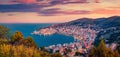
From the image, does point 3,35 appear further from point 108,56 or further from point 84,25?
point 84,25

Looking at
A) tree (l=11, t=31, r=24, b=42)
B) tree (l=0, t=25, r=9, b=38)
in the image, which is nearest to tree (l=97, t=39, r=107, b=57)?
tree (l=11, t=31, r=24, b=42)

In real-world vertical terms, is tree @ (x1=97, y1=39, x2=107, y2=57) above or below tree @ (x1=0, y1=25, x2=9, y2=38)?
above

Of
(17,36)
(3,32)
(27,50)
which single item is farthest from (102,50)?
(3,32)

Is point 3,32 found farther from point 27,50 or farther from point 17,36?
point 27,50

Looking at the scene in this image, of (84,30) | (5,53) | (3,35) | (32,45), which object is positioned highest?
(5,53)

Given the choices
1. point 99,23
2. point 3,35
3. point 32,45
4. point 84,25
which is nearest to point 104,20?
point 99,23

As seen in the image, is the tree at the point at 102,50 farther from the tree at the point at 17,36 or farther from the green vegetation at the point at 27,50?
the tree at the point at 17,36

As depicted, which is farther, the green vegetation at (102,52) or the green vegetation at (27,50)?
the green vegetation at (102,52)

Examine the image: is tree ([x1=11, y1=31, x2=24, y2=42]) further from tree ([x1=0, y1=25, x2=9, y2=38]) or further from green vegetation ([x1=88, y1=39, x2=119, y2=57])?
tree ([x1=0, y1=25, x2=9, y2=38])

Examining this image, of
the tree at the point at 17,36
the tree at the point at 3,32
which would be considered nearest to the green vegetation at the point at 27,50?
the tree at the point at 17,36

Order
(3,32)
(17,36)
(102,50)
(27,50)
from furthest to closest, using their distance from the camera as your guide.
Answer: (3,32)
(17,36)
(102,50)
(27,50)

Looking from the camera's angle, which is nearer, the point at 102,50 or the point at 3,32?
the point at 102,50
